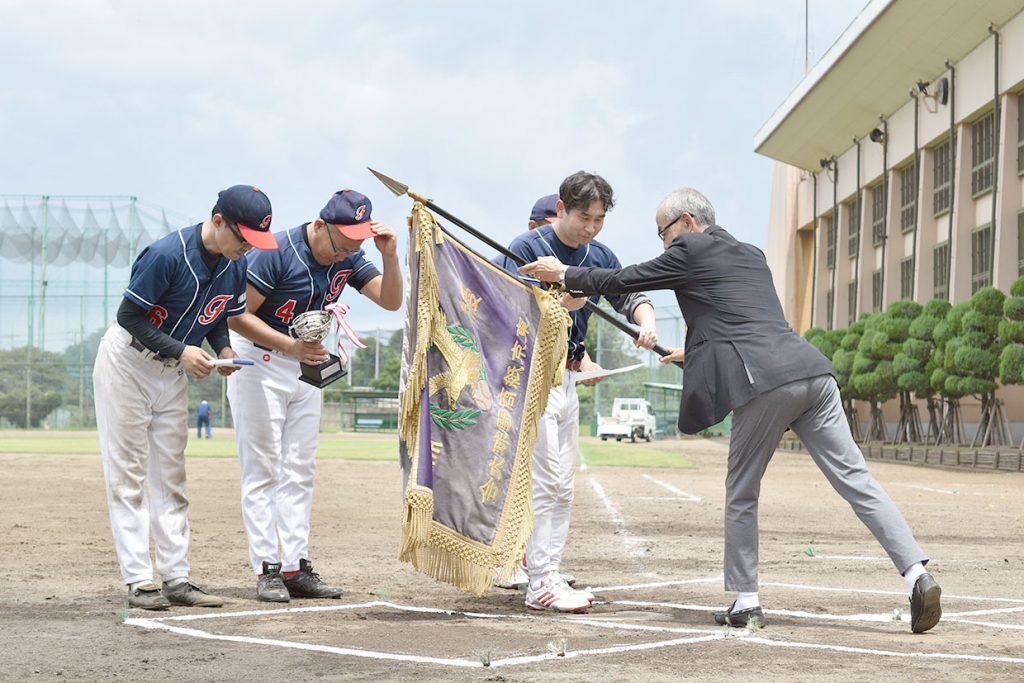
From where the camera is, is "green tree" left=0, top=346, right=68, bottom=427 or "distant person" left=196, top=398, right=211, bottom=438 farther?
"green tree" left=0, top=346, right=68, bottom=427

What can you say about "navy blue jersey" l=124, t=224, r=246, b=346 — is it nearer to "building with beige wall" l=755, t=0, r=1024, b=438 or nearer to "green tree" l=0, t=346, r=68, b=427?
"building with beige wall" l=755, t=0, r=1024, b=438

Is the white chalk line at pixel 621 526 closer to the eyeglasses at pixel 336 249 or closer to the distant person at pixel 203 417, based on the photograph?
the eyeglasses at pixel 336 249

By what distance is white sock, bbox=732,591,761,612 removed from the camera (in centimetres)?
652

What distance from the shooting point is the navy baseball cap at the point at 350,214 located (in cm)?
734

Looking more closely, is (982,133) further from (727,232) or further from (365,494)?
(727,232)

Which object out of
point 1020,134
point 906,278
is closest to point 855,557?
point 1020,134

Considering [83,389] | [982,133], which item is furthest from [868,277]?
[83,389]

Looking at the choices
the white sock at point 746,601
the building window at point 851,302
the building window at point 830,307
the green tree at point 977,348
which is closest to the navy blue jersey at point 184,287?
the white sock at point 746,601

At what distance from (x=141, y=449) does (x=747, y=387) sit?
3049mm

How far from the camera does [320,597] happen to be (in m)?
7.58

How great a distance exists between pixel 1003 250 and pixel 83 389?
3547 centimetres

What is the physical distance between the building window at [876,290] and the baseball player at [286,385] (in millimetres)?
48181

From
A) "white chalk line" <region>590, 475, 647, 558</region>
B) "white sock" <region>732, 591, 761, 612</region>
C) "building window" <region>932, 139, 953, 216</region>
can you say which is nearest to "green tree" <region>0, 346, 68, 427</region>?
"building window" <region>932, 139, 953, 216</region>

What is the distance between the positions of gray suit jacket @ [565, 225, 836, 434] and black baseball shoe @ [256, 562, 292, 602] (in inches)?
90.5
